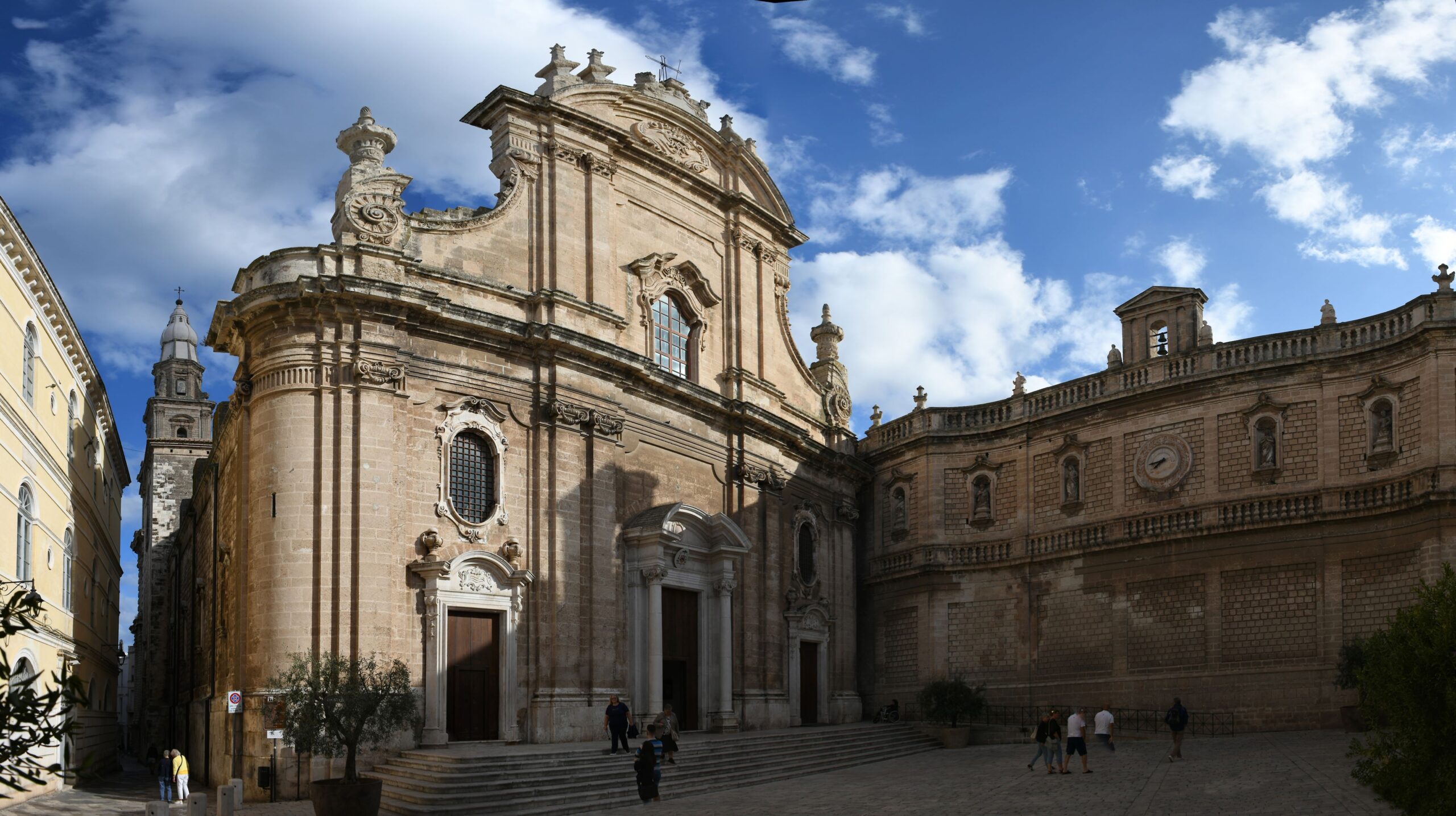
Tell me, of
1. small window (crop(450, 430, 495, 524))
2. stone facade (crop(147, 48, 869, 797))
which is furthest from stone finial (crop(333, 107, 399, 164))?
small window (crop(450, 430, 495, 524))

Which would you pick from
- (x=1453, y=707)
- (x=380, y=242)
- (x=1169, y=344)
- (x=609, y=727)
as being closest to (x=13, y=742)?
(x=1453, y=707)

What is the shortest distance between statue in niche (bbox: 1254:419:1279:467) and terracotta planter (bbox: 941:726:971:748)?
923 cm

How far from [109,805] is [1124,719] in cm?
2135

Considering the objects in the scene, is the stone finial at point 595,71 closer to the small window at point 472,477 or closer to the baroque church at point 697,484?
the baroque church at point 697,484

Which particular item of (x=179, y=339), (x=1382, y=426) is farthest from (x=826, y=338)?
(x=179, y=339)

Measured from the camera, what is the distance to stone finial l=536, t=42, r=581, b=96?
29.7m

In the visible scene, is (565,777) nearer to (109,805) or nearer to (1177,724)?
(109,805)

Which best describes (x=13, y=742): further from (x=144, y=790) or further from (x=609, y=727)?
(x=144, y=790)

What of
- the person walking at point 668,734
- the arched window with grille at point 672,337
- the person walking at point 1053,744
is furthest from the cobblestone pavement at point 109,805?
the arched window with grille at point 672,337

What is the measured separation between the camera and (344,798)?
1802cm

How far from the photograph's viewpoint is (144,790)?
92.8ft

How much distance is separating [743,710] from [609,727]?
8018 mm

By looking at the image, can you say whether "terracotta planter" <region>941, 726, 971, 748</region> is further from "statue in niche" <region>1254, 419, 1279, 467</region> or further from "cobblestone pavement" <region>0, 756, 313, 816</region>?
"cobblestone pavement" <region>0, 756, 313, 816</region>

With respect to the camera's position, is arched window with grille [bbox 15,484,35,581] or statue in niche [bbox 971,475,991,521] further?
statue in niche [bbox 971,475,991,521]
